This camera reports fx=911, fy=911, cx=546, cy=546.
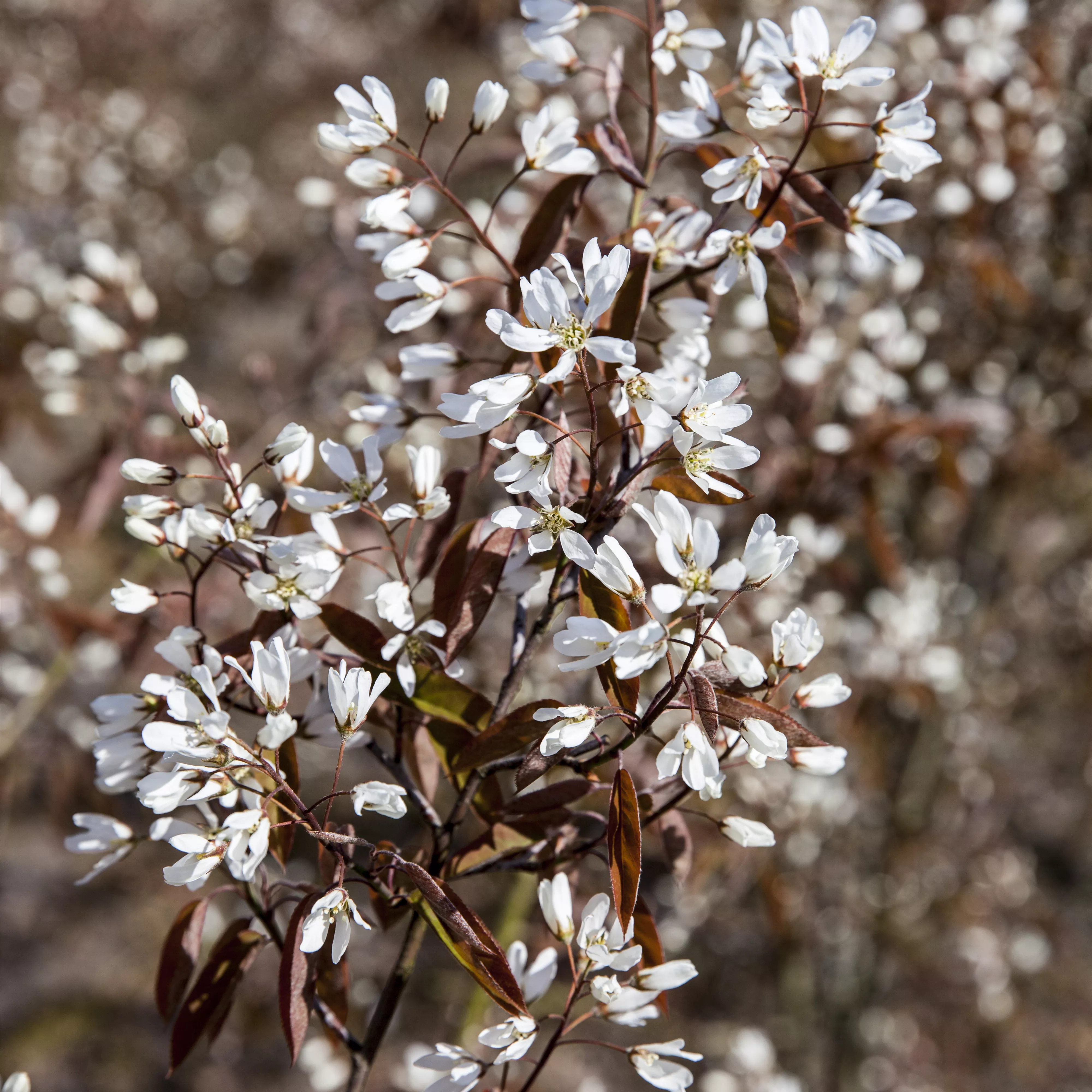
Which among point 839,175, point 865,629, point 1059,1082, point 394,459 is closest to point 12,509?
point 394,459

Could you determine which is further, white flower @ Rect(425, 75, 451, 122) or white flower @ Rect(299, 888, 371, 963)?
white flower @ Rect(425, 75, 451, 122)

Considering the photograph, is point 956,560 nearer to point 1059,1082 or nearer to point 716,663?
point 1059,1082

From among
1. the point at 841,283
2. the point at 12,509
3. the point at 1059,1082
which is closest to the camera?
the point at 12,509

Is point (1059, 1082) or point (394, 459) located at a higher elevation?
point (394, 459)

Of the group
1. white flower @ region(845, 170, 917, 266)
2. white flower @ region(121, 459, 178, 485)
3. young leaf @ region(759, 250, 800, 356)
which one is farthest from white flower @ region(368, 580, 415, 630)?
white flower @ region(845, 170, 917, 266)

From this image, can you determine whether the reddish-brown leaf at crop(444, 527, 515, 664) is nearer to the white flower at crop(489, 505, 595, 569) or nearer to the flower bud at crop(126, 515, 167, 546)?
the white flower at crop(489, 505, 595, 569)


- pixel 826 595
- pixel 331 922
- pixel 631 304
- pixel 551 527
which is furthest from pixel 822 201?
pixel 826 595
